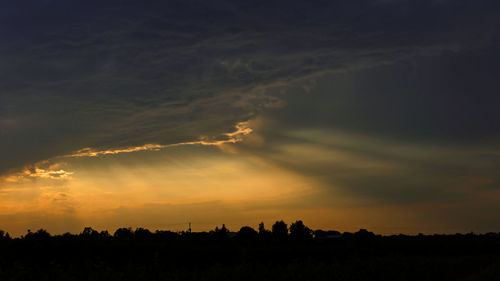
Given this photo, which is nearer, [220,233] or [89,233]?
[89,233]

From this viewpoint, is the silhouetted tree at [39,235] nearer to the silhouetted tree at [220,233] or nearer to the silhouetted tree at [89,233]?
the silhouetted tree at [89,233]

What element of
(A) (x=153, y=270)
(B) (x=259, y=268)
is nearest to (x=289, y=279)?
(B) (x=259, y=268)

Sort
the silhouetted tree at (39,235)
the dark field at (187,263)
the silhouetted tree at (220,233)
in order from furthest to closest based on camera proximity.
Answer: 1. the silhouetted tree at (220,233)
2. the silhouetted tree at (39,235)
3. the dark field at (187,263)

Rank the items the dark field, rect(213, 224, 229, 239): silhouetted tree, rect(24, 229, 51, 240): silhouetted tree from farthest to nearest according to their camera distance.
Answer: rect(213, 224, 229, 239): silhouetted tree, rect(24, 229, 51, 240): silhouetted tree, the dark field

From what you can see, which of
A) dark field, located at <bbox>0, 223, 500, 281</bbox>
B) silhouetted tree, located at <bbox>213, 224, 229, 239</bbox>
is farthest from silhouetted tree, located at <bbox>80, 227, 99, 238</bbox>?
silhouetted tree, located at <bbox>213, 224, 229, 239</bbox>

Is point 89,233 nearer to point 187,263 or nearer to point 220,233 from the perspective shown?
point 187,263

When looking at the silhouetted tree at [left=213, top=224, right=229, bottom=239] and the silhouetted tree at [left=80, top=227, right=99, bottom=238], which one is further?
the silhouetted tree at [left=213, top=224, right=229, bottom=239]

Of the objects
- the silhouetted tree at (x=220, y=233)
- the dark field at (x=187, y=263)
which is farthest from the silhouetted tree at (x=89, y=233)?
the silhouetted tree at (x=220, y=233)

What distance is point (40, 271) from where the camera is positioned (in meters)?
21.2

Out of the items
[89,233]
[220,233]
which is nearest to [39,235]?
[89,233]

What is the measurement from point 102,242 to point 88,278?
64.8ft

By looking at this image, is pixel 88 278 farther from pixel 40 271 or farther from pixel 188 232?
pixel 188 232

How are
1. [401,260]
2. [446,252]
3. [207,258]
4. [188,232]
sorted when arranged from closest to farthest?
[401,260] → [207,258] → [188,232] → [446,252]

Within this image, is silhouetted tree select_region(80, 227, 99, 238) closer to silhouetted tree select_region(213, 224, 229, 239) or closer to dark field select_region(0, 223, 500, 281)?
dark field select_region(0, 223, 500, 281)
